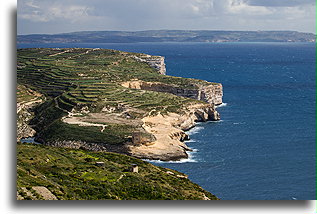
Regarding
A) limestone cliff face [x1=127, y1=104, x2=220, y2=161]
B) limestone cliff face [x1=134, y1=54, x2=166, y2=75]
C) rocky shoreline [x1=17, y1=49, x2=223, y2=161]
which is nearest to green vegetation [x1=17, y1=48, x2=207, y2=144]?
rocky shoreline [x1=17, y1=49, x2=223, y2=161]

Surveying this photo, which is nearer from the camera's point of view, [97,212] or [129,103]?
[97,212]

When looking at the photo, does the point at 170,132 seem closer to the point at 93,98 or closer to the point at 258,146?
the point at 258,146

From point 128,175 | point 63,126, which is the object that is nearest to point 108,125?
point 63,126

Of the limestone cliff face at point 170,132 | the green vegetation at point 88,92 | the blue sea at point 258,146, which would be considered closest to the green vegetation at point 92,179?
the blue sea at point 258,146

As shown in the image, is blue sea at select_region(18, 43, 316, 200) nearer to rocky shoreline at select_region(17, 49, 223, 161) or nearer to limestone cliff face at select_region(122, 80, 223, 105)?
rocky shoreline at select_region(17, 49, 223, 161)

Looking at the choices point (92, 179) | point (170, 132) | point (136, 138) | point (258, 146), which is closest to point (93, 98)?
point (170, 132)
